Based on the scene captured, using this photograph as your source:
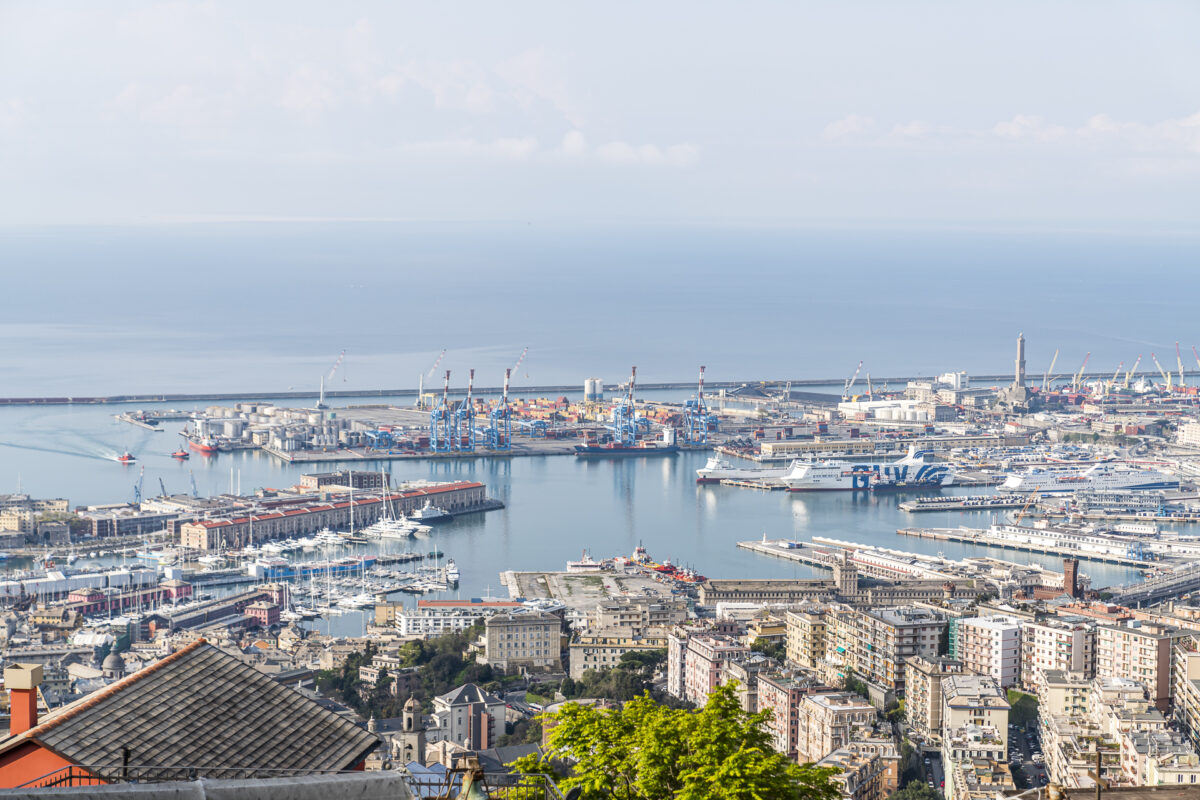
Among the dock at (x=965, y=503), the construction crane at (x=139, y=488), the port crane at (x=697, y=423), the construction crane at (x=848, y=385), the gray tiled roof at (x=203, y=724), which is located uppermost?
the construction crane at (x=848, y=385)

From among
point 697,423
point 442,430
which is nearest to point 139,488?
point 442,430

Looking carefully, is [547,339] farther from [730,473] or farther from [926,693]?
[926,693]

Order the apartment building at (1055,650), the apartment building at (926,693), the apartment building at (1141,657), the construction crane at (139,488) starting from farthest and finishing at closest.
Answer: the construction crane at (139,488)
the apartment building at (1055,650)
the apartment building at (1141,657)
the apartment building at (926,693)

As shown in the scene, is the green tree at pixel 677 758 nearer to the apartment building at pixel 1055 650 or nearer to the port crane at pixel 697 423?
the apartment building at pixel 1055 650

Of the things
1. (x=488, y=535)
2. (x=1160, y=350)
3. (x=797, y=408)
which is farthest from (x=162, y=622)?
(x=1160, y=350)

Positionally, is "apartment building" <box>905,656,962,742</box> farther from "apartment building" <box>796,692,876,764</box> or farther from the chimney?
the chimney

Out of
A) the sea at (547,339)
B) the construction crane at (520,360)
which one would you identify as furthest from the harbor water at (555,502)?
the construction crane at (520,360)

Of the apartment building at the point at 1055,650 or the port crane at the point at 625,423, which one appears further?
the port crane at the point at 625,423

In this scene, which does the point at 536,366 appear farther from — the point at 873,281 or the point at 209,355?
the point at 873,281
